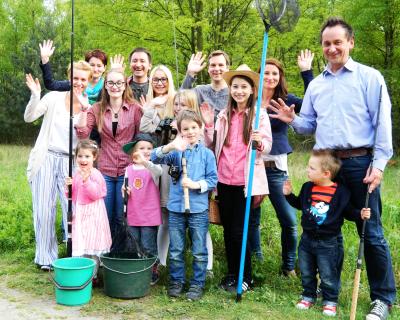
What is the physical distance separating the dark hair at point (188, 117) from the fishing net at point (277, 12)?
1.04 metres

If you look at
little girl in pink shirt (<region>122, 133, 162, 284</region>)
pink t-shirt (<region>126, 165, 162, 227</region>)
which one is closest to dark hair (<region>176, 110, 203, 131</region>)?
little girl in pink shirt (<region>122, 133, 162, 284</region>)

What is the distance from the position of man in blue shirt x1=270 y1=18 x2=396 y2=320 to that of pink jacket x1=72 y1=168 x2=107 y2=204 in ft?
7.00

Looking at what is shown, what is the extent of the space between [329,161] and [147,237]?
1.97 metres

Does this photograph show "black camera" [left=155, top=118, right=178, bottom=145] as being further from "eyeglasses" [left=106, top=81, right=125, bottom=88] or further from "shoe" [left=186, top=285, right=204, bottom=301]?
"shoe" [left=186, top=285, right=204, bottom=301]

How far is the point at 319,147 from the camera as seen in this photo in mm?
4430

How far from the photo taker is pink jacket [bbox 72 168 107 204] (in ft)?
16.2

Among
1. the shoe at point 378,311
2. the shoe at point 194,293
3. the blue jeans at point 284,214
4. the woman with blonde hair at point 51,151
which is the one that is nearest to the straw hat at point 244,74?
the blue jeans at point 284,214

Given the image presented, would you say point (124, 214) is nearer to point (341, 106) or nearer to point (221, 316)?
point (221, 316)

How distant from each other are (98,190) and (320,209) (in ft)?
6.90

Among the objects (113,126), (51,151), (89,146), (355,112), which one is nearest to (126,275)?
(89,146)


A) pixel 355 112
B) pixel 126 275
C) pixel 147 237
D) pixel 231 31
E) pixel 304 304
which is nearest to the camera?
pixel 355 112

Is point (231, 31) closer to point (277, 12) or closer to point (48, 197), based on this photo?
point (277, 12)

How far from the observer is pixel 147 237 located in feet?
16.7

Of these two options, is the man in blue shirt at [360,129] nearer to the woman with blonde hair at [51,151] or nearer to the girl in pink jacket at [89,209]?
the girl in pink jacket at [89,209]
